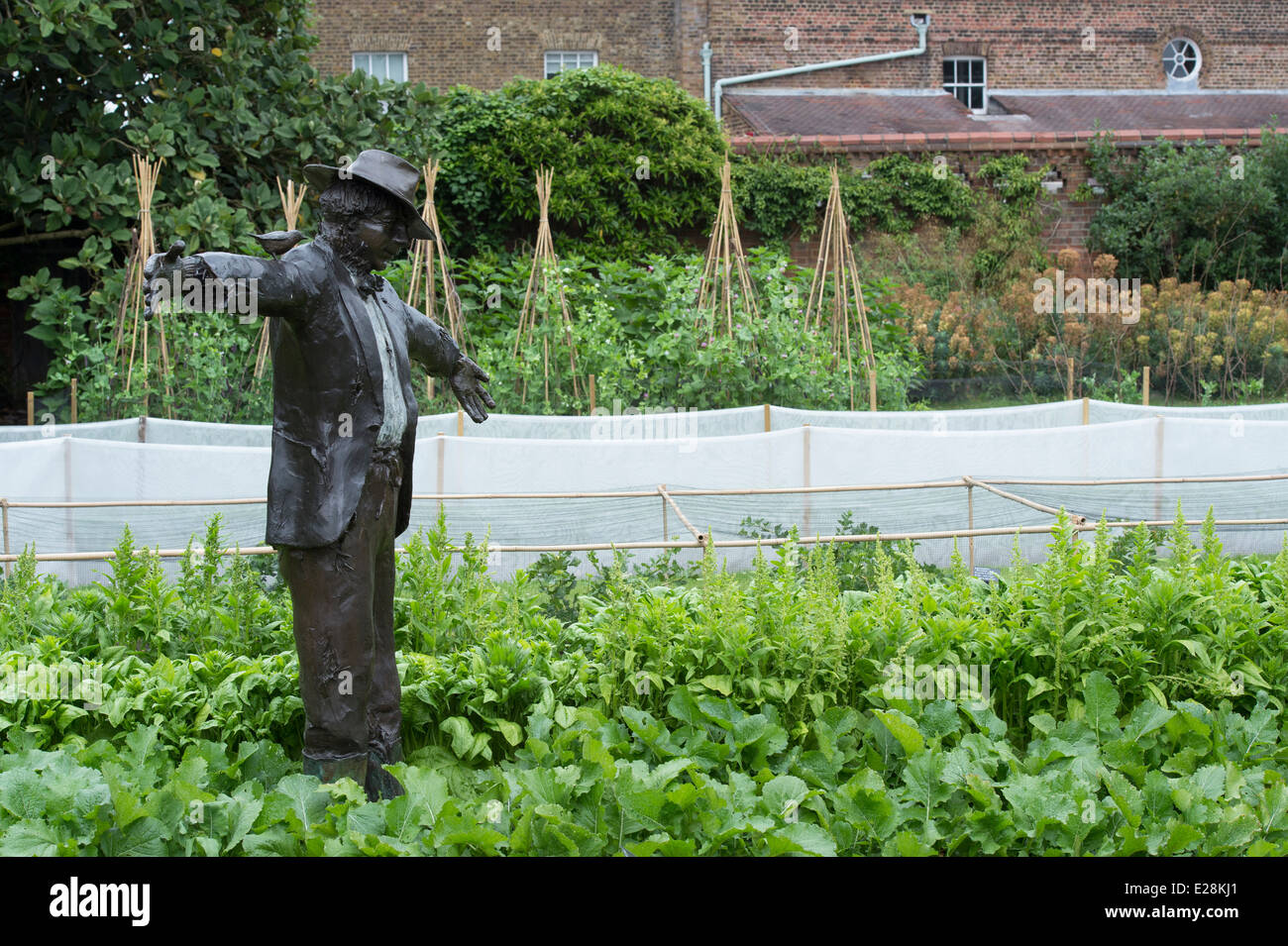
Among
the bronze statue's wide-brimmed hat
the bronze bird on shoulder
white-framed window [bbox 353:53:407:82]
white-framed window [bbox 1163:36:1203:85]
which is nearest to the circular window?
white-framed window [bbox 1163:36:1203:85]

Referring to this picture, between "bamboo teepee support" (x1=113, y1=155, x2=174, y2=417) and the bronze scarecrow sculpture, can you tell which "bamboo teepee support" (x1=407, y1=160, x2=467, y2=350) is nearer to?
"bamboo teepee support" (x1=113, y1=155, x2=174, y2=417)

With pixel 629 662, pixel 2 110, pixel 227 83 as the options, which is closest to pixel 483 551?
pixel 629 662

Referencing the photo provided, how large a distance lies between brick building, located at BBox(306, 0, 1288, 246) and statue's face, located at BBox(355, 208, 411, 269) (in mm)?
Answer: 16265

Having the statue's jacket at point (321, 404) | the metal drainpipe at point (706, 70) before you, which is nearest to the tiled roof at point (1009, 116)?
the metal drainpipe at point (706, 70)

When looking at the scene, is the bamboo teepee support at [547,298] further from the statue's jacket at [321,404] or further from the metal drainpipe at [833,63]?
the metal drainpipe at [833,63]

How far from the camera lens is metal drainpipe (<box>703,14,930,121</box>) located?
770 inches

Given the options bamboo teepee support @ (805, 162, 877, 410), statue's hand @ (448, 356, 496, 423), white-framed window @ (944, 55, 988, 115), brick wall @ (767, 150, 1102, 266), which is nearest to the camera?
statue's hand @ (448, 356, 496, 423)

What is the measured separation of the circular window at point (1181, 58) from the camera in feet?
69.6

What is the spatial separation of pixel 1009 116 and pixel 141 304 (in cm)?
1443

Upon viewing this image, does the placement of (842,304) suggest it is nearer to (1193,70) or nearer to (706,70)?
(706,70)

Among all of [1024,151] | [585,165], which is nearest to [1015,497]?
[585,165]

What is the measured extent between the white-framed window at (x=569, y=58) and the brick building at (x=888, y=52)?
0.11 ft

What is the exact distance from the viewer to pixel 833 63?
788 inches
